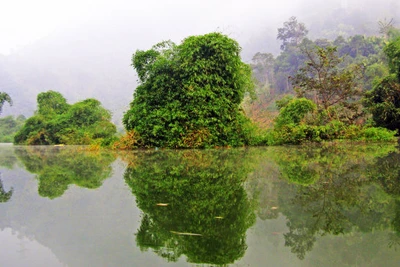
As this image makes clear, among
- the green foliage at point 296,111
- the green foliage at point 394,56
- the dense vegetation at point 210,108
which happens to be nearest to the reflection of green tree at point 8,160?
the dense vegetation at point 210,108

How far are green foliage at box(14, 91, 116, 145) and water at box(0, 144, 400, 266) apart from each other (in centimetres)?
1642

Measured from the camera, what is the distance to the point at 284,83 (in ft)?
183

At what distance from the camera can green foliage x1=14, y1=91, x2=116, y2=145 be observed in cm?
1969

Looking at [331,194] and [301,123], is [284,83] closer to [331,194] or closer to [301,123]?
[301,123]

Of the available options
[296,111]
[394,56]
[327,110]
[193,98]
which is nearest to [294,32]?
[394,56]

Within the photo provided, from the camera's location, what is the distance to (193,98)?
10.2m

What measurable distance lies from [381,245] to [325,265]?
0.42 metres

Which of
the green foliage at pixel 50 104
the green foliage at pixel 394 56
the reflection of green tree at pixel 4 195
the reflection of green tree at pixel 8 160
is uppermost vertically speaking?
the green foliage at pixel 394 56

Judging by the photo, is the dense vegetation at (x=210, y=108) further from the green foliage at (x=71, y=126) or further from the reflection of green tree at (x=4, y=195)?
the green foliage at (x=71, y=126)

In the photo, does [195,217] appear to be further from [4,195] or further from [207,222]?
[4,195]

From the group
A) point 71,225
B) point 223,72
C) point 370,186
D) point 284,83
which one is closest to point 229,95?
point 223,72

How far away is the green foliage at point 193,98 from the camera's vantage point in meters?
10.2

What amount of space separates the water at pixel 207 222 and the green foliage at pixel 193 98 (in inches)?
253

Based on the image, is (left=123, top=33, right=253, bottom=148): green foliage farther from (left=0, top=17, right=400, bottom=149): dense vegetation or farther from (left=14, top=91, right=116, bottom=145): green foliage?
(left=14, top=91, right=116, bottom=145): green foliage
